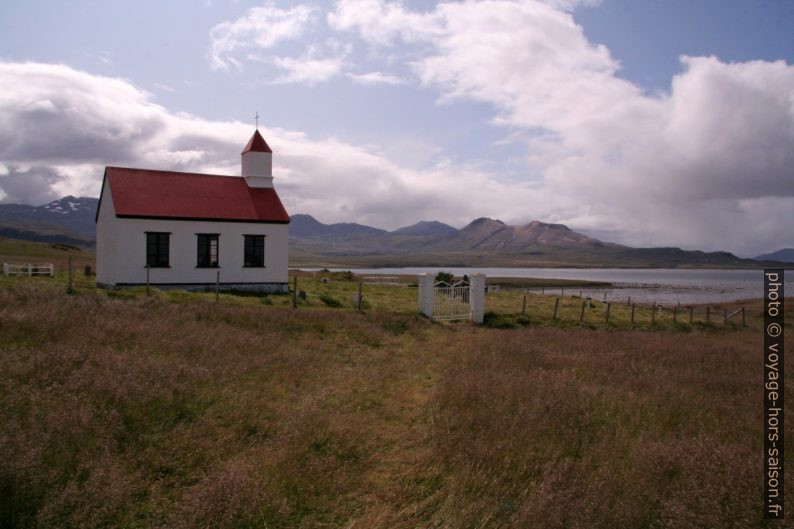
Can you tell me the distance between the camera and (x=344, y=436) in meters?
7.16

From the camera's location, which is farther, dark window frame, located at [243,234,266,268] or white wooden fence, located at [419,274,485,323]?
dark window frame, located at [243,234,266,268]

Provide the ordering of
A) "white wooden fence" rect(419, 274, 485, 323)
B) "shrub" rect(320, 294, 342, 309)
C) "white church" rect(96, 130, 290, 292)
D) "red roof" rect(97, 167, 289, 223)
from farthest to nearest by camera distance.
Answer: "red roof" rect(97, 167, 289, 223), "white church" rect(96, 130, 290, 292), "shrub" rect(320, 294, 342, 309), "white wooden fence" rect(419, 274, 485, 323)

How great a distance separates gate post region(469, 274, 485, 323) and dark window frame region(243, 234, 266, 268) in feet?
39.4

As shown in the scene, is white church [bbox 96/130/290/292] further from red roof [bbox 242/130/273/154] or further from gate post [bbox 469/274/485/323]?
gate post [bbox 469/274/485/323]

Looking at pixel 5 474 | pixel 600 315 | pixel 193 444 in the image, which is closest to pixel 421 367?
pixel 193 444

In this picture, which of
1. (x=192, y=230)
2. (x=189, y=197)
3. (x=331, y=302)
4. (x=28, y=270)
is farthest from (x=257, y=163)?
(x=28, y=270)

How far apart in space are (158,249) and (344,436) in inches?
895

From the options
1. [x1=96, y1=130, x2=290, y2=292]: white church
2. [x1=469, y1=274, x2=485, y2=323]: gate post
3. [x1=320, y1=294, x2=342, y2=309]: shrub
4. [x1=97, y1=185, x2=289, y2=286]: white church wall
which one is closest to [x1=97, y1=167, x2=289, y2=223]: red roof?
[x1=96, y1=130, x2=290, y2=292]: white church

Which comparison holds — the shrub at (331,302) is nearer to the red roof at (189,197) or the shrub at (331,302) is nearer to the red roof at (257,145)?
the red roof at (189,197)

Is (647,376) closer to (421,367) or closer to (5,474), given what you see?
(421,367)

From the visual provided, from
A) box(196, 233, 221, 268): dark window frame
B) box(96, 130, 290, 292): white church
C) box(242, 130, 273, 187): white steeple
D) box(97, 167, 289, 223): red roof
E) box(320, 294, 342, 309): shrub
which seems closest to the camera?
box(320, 294, 342, 309): shrub

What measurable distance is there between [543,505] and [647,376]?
7.30 metres

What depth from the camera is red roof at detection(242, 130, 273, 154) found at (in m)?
31.7

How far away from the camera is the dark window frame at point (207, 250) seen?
1098 inches
